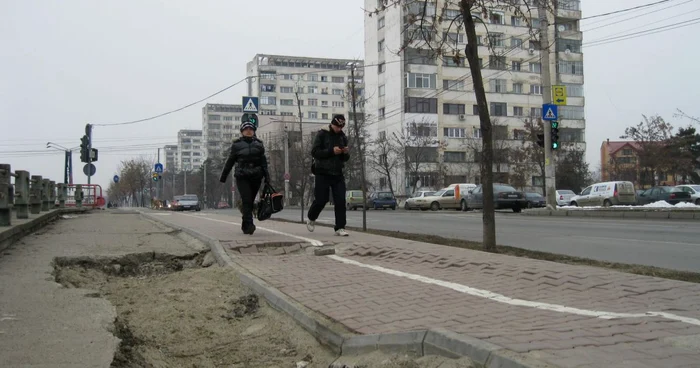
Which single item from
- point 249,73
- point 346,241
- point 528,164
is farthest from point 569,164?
point 249,73

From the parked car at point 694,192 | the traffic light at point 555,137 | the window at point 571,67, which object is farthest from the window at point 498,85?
the traffic light at point 555,137

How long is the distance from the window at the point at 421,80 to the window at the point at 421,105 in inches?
58.9

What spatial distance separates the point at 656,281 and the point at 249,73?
116095mm

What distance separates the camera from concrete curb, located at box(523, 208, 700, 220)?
20.4m

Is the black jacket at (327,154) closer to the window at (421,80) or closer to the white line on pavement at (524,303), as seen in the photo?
the white line on pavement at (524,303)

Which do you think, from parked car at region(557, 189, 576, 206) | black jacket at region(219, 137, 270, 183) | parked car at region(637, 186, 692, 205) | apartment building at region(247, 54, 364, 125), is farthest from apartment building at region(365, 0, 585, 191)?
black jacket at region(219, 137, 270, 183)

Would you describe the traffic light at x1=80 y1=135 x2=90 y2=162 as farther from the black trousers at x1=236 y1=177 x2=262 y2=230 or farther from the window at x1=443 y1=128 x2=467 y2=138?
the window at x1=443 y1=128 x2=467 y2=138

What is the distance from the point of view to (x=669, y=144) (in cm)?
4606

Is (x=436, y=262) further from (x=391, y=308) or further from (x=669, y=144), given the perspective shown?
(x=669, y=144)

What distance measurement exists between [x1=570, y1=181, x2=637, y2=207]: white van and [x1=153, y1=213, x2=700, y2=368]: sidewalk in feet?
91.1

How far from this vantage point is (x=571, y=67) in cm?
6569

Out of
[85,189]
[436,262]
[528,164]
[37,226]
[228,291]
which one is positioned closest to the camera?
[228,291]

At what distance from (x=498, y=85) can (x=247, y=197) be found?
60.8 metres

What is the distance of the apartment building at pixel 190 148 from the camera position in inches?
5784
